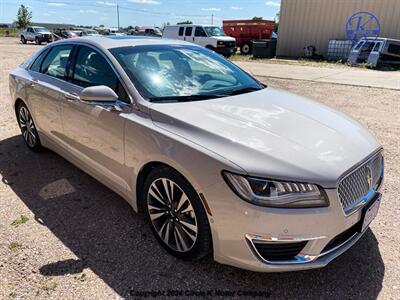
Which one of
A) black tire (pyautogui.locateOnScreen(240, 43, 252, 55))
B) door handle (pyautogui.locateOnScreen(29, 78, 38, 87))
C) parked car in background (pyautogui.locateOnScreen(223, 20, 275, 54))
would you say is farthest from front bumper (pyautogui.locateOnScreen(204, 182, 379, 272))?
parked car in background (pyautogui.locateOnScreen(223, 20, 275, 54))

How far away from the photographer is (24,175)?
13.7 feet

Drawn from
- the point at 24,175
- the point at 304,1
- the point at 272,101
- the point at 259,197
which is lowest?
the point at 24,175

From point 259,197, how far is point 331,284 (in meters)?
0.97

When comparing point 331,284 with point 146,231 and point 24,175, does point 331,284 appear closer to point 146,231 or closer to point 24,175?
point 146,231

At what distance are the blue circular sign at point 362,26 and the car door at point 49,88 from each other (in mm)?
20737

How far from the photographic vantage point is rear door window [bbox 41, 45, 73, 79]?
149 inches

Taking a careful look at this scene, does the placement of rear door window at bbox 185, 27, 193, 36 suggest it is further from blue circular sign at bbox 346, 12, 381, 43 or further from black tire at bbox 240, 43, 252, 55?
blue circular sign at bbox 346, 12, 381, 43

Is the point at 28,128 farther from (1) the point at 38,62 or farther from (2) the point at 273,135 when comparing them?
(2) the point at 273,135

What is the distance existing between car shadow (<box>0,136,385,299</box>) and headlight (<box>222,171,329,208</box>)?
2.44 ft

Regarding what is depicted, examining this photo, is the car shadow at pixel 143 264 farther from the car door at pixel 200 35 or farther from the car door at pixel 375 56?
the car door at pixel 200 35

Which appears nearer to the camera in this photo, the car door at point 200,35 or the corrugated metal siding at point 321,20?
the corrugated metal siding at point 321,20

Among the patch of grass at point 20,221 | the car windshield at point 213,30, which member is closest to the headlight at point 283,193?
the patch of grass at point 20,221

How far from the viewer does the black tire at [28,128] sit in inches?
182

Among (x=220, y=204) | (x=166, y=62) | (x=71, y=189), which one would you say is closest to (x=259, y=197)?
(x=220, y=204)
